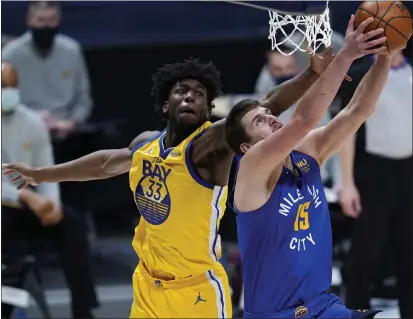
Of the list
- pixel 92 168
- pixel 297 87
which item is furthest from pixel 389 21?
pixel 92 168

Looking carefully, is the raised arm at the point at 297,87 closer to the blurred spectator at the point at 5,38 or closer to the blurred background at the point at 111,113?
the blurred background at the point at 111,113

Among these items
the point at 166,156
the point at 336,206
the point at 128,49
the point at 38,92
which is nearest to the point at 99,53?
the point at 128,49

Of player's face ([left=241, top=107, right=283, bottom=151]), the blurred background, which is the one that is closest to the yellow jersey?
player's face ([left=241, top=107, right=283, bottom=151])

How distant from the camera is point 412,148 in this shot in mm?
7371

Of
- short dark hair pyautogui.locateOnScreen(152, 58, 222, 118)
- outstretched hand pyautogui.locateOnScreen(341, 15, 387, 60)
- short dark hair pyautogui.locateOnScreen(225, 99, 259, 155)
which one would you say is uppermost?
outstretched hand pyautogui.locateOnScreen(341, 15, 387, 60)

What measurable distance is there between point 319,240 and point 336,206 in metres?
3.06

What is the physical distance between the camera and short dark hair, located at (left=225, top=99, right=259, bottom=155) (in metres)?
4.92

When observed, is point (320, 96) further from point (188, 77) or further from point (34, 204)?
point (34, 204)

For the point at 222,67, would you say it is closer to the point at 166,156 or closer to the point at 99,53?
the point at 99,53

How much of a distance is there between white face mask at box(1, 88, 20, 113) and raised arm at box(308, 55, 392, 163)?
288 cm

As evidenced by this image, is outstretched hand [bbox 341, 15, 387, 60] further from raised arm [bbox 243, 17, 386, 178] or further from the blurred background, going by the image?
the blurred background

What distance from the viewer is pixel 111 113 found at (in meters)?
8.73

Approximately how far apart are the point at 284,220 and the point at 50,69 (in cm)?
356

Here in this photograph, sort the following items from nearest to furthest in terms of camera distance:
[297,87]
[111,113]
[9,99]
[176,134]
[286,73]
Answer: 1. [297,87]
2. [176,134]
3. [9,99]
4. [286,73]
5. [111,113]
